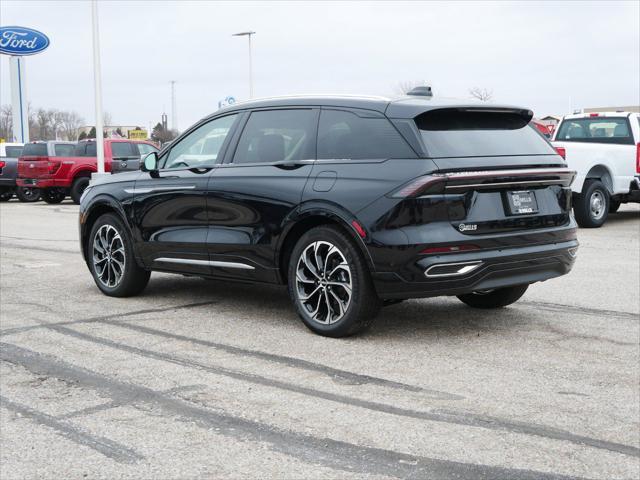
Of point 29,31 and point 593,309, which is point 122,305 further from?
point 29,31

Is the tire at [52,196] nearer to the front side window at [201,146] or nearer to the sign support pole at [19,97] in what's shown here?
the front side window at [201,146]

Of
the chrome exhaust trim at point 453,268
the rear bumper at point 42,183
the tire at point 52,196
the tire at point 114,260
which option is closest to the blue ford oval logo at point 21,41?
the tire at point 52,196

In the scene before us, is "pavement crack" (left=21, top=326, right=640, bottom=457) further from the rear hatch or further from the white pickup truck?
the white pickup truck

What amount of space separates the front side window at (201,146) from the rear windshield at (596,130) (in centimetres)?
1051

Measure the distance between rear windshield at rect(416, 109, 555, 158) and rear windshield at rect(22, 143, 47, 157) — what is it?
21069 mm

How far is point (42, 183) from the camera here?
80.9 feet

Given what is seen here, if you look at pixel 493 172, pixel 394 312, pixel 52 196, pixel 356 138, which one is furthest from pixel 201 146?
pixel 52 196

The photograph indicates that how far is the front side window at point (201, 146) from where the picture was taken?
23.0ft

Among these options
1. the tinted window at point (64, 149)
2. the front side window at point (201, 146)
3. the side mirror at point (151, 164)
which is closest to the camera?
the front side window at point (201, 146)

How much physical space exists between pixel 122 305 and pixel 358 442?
3.99m

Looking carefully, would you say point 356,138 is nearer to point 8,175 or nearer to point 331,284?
point 331,284

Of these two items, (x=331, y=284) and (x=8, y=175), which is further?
(x=8, y=175)

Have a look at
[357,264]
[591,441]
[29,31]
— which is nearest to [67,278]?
[357,264]

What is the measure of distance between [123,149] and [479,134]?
21.3 metres
